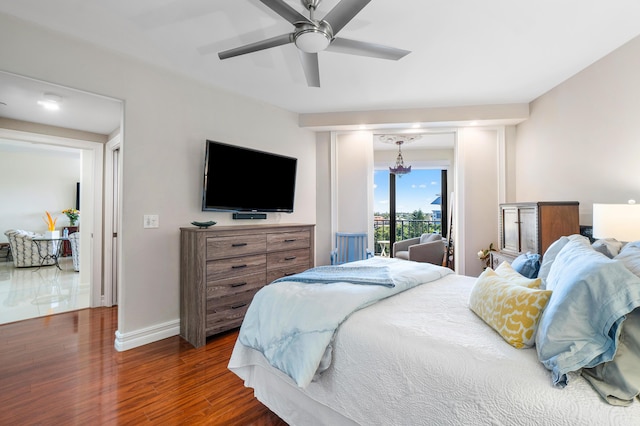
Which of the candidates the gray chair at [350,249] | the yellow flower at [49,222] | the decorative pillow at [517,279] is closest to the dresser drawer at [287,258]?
the gray chair at [350,249]

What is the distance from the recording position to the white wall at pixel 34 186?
637 centimetres

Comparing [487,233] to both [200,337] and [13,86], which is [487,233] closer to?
[200,337]

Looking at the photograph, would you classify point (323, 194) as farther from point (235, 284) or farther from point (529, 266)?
point (529, 266)

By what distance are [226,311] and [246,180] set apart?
4.66ft

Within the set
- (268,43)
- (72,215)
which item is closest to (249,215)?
(268,43)

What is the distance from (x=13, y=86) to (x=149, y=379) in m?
2.81

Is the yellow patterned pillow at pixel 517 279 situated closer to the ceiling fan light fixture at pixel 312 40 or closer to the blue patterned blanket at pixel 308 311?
the blue patterned blanket at pixel 308 311

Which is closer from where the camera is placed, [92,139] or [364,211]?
[92,139]

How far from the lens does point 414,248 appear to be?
434 cm

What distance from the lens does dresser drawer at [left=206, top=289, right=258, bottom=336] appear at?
8.54ft

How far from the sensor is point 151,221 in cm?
264

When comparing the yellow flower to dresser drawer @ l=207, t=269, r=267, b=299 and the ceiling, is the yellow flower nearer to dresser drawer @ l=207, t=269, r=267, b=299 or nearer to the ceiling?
the ceiling

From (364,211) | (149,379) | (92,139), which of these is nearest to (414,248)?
(364,211)

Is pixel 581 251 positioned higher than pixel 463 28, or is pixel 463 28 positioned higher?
pixel 463 28
